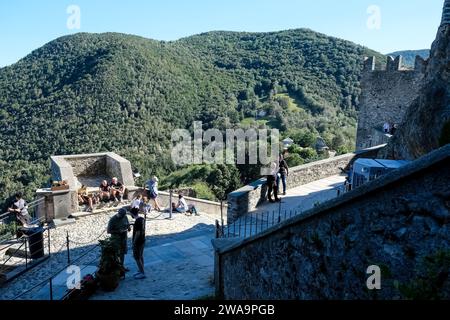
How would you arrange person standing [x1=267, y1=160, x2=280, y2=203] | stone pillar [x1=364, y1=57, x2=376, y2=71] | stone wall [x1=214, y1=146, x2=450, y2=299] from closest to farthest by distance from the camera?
stone wall [x1=214, y1=146, x2=450, y2=299] < person standing [x1=267, y1=160, x2=280, y2=203] < stone pillar [x1=364, y1=57, x2=376, y2=71]

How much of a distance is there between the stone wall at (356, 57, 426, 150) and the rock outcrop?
441 inches

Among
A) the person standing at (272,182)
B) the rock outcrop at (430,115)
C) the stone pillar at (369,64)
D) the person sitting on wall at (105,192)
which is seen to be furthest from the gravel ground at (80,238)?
the stone pillar at (369,64)

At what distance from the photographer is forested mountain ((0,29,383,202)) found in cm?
4722

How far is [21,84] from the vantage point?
186 ft

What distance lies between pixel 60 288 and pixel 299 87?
65286 mm

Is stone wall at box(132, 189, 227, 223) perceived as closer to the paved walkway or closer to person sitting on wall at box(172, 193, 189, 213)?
person sitting on wall at box(172, 193, 189, 213)

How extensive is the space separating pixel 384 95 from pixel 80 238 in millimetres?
17691

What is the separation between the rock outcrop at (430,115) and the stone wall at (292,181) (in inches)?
119

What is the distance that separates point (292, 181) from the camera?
12.2 metres

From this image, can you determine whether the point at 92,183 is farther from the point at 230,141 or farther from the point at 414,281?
the point at 230,141

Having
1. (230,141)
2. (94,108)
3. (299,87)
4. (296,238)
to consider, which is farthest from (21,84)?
(296,238)

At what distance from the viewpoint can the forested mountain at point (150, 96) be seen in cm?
4722

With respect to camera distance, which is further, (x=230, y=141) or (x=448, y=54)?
(x=230, y=141)

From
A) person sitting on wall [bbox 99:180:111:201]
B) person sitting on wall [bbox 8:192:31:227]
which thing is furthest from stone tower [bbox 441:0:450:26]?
person sitting on wall [bbox 8:192:31:227]
